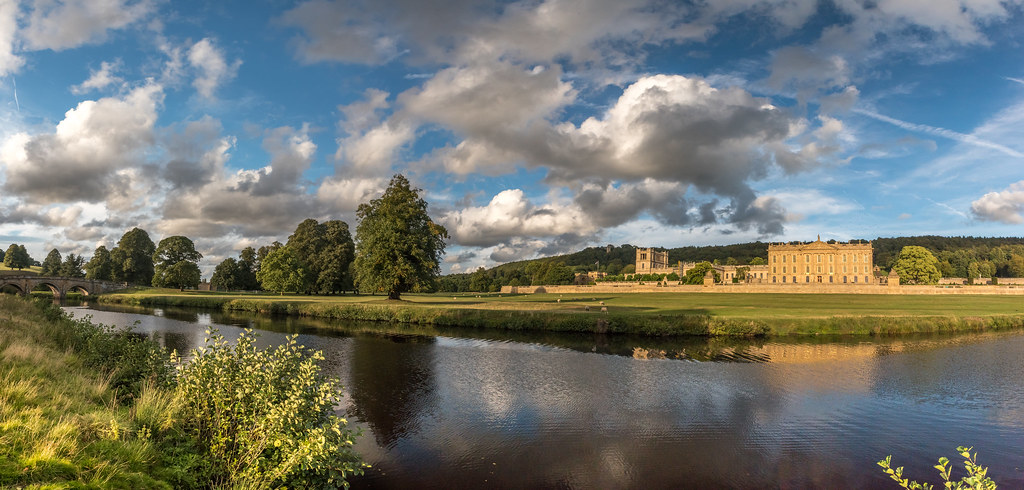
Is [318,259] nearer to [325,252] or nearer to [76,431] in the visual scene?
[325,252]

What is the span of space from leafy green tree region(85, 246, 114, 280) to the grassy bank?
88482 millimetres

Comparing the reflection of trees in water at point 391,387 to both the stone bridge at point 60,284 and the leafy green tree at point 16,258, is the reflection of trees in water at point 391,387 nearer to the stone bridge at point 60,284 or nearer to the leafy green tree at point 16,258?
the stone bridge at point 60,284

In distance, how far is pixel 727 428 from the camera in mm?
11430

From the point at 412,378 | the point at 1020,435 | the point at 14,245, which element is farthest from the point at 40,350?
the point at 14,245

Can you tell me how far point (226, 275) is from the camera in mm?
77750

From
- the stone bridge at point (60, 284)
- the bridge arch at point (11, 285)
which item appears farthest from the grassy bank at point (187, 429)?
the stone bridge at point (60, 284)

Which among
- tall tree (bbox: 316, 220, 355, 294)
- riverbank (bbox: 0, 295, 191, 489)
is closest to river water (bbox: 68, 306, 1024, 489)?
riverbank (bbox: 0, 295, 191, 489)

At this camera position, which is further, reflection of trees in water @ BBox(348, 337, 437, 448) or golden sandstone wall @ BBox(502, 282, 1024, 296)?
golden sandstone wall @ BBox(502, 282, 1024, 296)

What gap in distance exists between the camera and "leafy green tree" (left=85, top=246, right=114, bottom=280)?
76250 millimetres

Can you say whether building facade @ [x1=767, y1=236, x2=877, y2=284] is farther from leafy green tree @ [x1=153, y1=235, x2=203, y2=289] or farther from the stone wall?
leafy green tree @ [x1=153, y1=235, x2=203, y2=289]

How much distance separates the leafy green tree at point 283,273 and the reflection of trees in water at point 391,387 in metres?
41.0

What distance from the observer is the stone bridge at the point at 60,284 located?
62.8m

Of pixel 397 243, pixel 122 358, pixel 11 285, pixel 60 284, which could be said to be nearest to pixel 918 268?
pixel 397 243

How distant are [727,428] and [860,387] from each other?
7.74m
